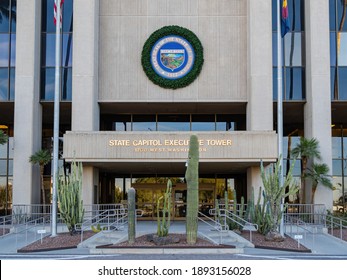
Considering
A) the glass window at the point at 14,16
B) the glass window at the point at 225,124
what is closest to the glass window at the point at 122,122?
the glass window at the point at 225,124

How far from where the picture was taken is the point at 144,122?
118ft

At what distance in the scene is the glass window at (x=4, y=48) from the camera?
108 feet

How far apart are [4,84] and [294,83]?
18242 mm

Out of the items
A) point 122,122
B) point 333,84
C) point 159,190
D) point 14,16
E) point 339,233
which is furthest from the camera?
point 159,190

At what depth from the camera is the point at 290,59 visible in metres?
33.2

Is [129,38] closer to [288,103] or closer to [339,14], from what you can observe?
[288,103]

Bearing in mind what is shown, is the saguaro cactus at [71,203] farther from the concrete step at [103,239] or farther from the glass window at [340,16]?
the glass window at [340,16]

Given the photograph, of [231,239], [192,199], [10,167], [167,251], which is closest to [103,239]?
[167,251]

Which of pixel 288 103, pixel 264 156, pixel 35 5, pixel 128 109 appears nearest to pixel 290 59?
pixel 288 103

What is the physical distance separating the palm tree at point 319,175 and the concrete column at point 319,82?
619 millimetres

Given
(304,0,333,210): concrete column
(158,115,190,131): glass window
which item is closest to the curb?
(304,0,333,210): concrete column

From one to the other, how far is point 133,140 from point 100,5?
Result: 989 centimetres

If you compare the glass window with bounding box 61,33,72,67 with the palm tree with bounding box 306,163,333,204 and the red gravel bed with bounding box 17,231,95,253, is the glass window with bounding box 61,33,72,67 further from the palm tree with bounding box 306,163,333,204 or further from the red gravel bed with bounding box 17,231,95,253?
the palm tree with bounding box 306,163,333,204

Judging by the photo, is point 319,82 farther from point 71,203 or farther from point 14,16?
point 14,16
